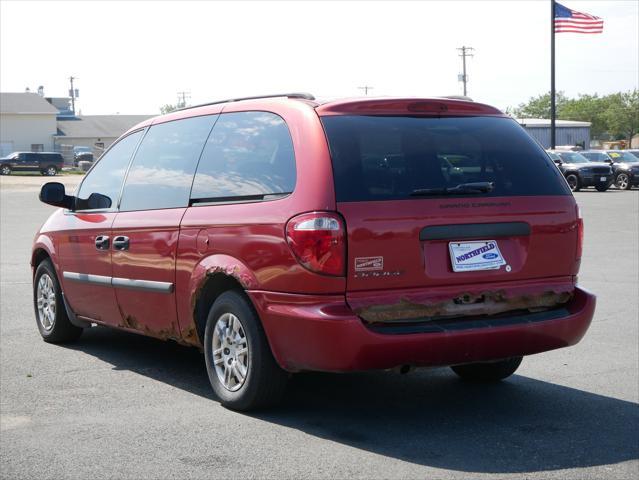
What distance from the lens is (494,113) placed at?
6113 millimetres

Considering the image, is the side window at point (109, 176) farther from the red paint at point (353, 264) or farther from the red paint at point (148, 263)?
the red paint at point (353, 264)

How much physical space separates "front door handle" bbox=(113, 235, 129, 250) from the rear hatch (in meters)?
2.07

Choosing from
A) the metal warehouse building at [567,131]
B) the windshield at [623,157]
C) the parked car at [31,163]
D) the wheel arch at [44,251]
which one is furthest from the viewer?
the metal warehouse building at [567,131]

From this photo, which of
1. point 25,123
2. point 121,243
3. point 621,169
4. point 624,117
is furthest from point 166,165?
point 624,117

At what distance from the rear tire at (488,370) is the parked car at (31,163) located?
63.8m

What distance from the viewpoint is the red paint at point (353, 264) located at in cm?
527

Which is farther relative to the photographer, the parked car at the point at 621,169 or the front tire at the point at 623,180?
the front tire at the point at 623,180

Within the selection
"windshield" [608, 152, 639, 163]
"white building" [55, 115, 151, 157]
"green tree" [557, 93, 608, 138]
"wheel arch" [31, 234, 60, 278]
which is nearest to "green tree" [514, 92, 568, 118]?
"green tree" [557, 93, 608, 138]

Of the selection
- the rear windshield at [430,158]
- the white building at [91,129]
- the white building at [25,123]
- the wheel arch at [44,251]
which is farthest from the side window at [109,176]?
the white building at [91,129]

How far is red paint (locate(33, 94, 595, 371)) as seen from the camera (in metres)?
5.27

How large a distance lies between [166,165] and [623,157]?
41.1m

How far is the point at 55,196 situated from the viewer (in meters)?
7.86

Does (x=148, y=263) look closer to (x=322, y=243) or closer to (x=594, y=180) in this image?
(x=322, y=243)

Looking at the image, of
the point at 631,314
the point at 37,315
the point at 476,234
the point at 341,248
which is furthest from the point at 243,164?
the point at 631,314
